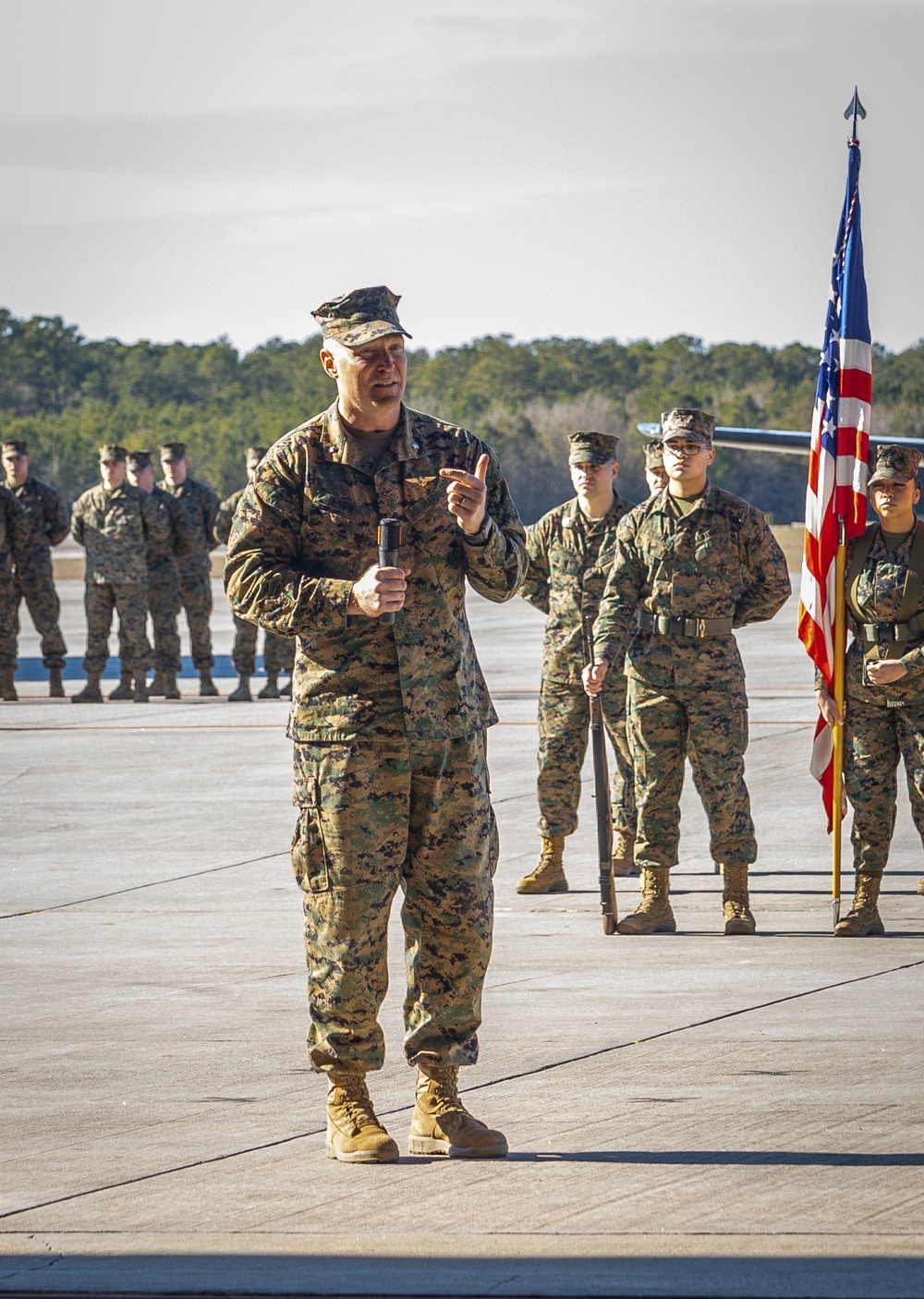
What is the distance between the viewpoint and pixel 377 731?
473cm

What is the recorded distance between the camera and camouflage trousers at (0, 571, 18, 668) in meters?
18.3

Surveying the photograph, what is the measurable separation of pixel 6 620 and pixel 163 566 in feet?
5.64

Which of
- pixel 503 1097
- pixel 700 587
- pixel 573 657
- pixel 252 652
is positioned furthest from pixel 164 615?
pixel 503 1097

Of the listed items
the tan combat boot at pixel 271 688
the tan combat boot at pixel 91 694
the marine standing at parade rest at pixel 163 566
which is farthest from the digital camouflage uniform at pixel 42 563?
the tan combat boot at pixel 271 688

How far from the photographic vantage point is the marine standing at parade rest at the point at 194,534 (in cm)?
1903

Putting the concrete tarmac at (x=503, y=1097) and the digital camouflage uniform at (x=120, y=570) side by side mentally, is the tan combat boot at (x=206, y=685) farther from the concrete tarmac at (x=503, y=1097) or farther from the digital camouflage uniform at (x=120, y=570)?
the concrete tarmac at (x=503, y=1097)

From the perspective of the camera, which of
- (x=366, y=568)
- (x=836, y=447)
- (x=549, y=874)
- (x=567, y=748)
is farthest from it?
(x=567, y=748)

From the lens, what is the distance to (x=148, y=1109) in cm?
519

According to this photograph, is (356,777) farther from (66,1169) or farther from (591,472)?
(591,472)

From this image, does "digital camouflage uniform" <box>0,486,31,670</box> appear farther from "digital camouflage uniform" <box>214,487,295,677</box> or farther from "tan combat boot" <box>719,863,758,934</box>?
"tan combat boot" <box>719,863,758,934</box>

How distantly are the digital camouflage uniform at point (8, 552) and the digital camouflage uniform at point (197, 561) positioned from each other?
154 centimetres

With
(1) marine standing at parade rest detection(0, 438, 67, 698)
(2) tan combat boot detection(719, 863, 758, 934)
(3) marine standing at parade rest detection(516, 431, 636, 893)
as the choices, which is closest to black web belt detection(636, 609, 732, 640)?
(2) tan combat boot detection(719, 863, 758, 934)

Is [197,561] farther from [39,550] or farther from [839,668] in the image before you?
[839,668]

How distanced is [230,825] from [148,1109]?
5722 mm
